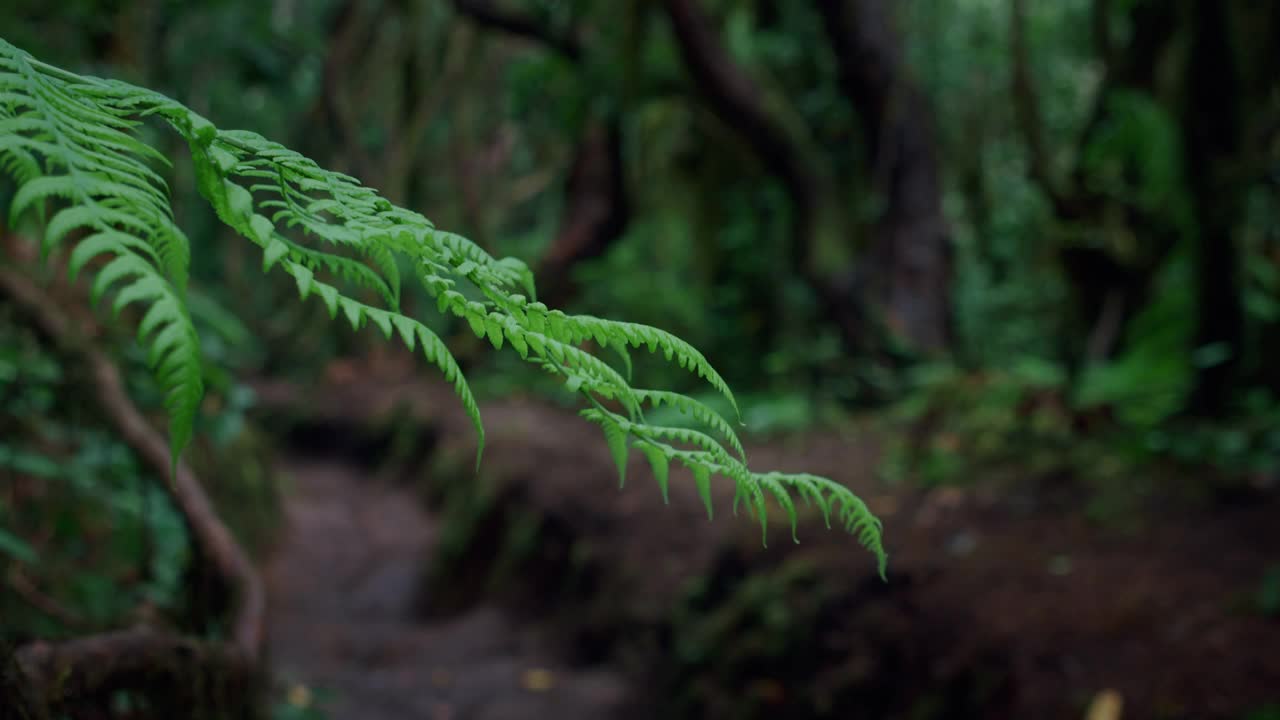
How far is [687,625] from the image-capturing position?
415cm

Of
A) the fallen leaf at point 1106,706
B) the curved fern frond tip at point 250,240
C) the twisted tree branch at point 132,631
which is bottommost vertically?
the fallen leaf at point 1106,706

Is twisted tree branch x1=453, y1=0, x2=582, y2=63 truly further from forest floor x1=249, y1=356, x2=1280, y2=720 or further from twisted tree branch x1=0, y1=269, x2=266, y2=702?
twisted tree branch x1=0, y1=269, x2=266, y2=702

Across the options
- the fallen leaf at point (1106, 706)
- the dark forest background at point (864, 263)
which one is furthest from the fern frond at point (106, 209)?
the fallen leaf at point (1106, 706)

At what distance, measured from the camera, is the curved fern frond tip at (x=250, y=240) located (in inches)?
25.4

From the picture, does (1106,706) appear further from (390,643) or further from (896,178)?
(896,178)

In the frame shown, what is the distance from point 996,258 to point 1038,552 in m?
6.15

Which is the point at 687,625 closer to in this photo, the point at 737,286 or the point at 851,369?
the point at 851,369

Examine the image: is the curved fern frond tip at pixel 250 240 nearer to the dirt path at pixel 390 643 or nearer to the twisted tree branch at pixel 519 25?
the dirt path at pixel 390 643

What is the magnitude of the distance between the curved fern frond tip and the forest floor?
2.35m

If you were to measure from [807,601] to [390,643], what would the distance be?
276cm

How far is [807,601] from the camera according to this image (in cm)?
370

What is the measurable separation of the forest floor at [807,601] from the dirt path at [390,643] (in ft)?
0.06

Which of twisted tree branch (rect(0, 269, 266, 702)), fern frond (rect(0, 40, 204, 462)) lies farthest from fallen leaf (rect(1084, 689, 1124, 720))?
fern frond (rect(0, 40, 204, 462))

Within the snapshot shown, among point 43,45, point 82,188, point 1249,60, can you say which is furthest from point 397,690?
point 1249,60
